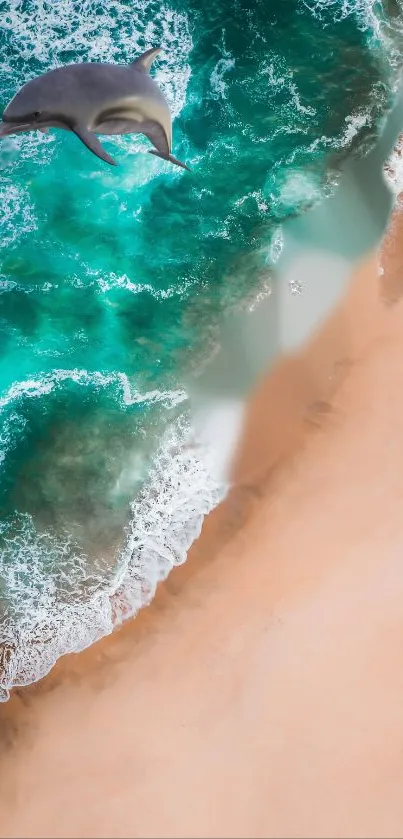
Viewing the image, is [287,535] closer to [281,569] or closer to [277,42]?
[281,569]

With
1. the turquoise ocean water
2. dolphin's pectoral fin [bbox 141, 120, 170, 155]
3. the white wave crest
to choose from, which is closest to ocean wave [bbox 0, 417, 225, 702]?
the turquoise ocean water

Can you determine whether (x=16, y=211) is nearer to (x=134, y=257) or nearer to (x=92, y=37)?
(x=134, y=257)

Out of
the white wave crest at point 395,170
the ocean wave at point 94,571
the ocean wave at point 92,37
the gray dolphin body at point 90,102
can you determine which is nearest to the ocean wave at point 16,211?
the ocean wave at point 92,37

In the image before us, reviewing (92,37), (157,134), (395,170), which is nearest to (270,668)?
(157,134)

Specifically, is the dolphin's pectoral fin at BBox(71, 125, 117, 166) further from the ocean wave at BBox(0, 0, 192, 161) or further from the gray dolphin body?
the ocean wave at BBox(0, 0, 192, 161)

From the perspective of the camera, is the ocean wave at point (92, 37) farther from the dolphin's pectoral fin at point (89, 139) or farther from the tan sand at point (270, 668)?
the tan sand at point (270, 668)

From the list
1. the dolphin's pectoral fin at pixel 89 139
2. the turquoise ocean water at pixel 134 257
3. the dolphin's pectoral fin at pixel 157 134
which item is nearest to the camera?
the dolphin's pectoral fin at pixel 89 139

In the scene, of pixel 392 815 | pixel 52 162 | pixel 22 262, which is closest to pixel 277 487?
pixel 392 815
